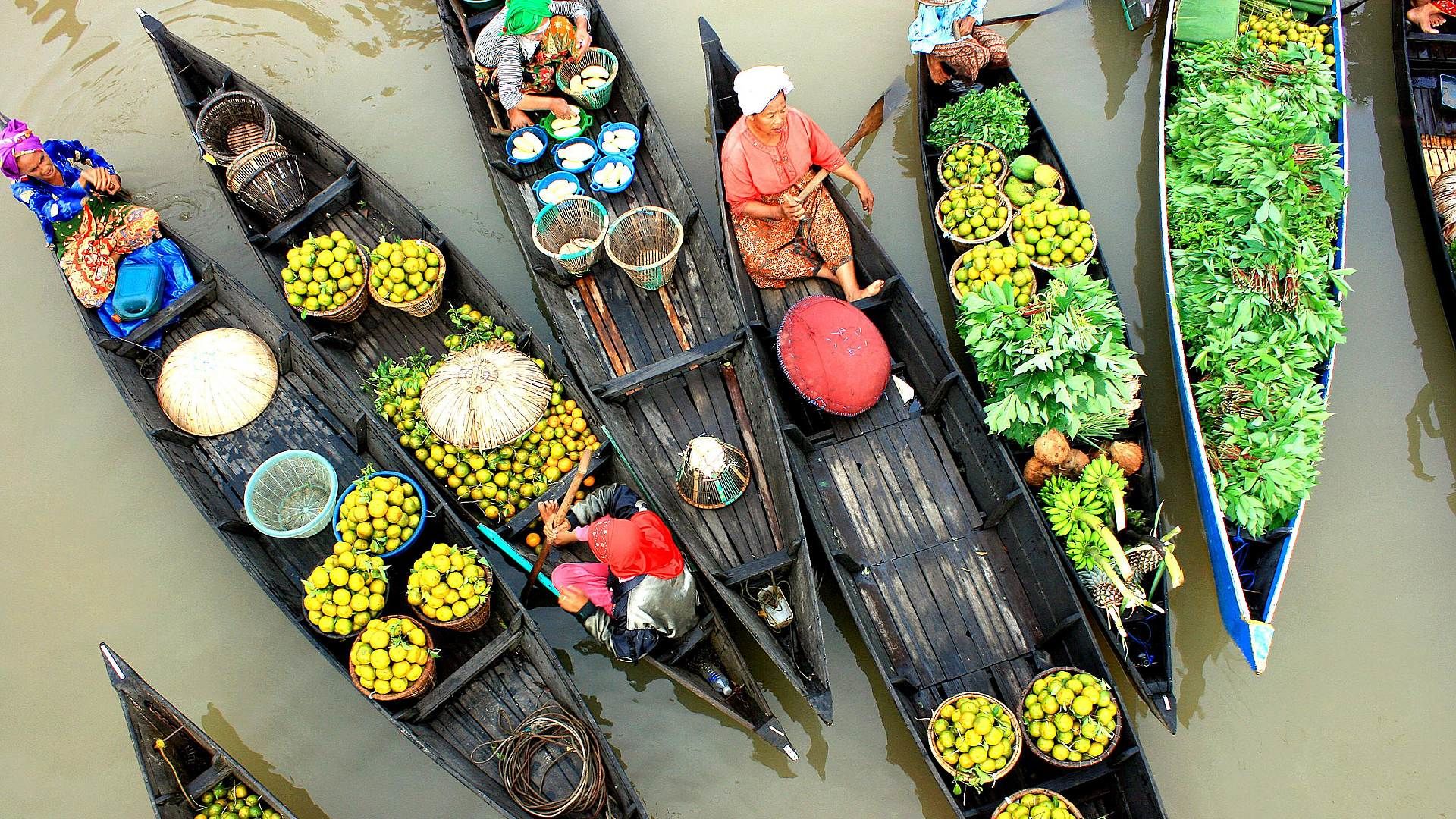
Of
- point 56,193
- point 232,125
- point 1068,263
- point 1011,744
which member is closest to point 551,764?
point 1011,744

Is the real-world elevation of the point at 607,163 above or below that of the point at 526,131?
below

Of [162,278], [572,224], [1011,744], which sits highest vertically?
[162,278]

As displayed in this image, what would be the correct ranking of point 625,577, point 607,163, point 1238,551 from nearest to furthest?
point 625,577
point 1238,551
point 607,163

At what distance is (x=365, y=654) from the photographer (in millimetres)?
4523

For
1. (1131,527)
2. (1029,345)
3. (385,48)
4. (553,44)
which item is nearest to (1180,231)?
(1029,345)

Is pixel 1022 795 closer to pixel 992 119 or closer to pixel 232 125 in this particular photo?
pixel 992 119

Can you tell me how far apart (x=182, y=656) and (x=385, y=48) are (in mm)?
6102

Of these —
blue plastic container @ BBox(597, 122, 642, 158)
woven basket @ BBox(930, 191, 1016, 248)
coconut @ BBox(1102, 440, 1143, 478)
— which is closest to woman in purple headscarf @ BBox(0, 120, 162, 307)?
blue plastic container @ BBox(597, 122, 642, 158)

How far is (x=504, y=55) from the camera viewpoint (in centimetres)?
635

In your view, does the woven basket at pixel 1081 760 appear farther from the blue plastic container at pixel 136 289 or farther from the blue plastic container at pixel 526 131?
the blue plastic container at pixel 136 289

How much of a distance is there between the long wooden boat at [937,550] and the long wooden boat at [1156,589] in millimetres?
241

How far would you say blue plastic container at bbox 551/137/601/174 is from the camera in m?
6.44

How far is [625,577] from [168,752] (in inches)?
120

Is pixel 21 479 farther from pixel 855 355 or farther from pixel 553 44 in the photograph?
pixel 855 355
